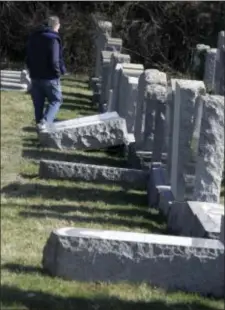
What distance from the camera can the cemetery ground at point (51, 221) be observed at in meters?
4.23

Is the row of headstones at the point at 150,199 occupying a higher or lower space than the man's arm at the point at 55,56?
lower

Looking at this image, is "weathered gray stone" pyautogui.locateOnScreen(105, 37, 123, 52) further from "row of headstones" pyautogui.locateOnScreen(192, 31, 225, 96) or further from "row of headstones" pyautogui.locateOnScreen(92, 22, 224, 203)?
"row of headstones" pyautogui.locateOnScreen(92, 22, 224, 203)

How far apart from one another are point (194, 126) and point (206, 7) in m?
14.5

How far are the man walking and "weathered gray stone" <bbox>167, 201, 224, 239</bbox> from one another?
2.52 metres

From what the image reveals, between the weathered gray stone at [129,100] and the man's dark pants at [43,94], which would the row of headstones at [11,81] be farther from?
the weathered gray stone at [129,100]

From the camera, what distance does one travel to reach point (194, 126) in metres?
5.94

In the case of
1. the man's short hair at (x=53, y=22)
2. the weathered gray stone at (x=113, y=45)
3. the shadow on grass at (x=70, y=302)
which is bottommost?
the shadow on grass at (x=70, y=302)

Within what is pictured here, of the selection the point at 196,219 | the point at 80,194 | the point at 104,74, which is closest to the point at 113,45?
the point at 104,74

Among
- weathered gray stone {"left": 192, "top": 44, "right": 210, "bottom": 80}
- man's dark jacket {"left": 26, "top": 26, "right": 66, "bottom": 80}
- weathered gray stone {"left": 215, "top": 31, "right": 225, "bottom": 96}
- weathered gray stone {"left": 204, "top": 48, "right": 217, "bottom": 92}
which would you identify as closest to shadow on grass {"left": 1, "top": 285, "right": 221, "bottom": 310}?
man's dark jacket {"left": 26, "top": 26, "right": 66, "bottom": 80}

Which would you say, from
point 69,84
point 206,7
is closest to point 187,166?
point 69,84

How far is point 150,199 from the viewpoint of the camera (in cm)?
681

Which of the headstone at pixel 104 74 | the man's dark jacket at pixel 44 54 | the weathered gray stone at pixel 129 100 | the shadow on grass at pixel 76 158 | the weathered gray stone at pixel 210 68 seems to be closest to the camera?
the man's dark jacket at pixel 44 54

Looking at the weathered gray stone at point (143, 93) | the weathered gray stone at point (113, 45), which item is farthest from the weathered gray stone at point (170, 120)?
the weathered gray stone at point (113, 45)

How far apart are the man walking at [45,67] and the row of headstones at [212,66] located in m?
2.22
